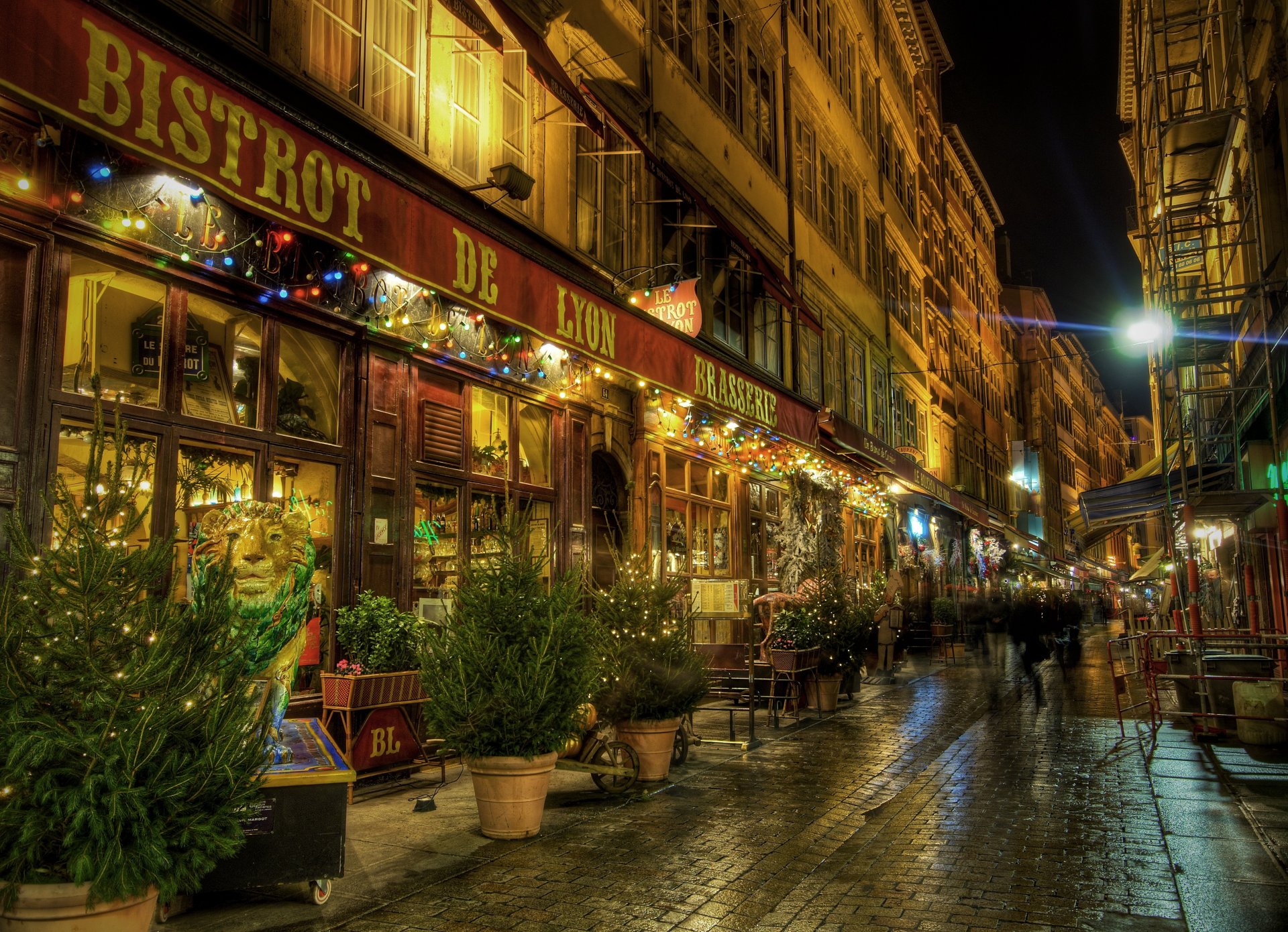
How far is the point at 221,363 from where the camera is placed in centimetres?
830

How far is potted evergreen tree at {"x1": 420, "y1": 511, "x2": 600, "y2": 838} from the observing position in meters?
6.61

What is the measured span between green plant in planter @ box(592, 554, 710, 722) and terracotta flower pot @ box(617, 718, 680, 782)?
0.21ft

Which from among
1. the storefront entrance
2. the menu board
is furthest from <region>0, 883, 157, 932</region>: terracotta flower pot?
the menu board

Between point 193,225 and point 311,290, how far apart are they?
1277 millimetres

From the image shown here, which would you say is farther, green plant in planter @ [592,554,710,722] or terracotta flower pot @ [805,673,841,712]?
terracotta flower pot @ [805,673,841,712]

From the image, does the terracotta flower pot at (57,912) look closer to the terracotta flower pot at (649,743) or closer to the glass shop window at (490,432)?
the terracotta flower pot at (649,743)

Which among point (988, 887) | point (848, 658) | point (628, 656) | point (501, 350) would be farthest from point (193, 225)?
point (848, 658)

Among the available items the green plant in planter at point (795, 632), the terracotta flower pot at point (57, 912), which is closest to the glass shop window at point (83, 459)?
the terracotta flower pot at point (57, 912)

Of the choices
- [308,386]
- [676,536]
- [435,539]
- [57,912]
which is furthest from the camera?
[676,536]

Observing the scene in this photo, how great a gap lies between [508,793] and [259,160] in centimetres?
461

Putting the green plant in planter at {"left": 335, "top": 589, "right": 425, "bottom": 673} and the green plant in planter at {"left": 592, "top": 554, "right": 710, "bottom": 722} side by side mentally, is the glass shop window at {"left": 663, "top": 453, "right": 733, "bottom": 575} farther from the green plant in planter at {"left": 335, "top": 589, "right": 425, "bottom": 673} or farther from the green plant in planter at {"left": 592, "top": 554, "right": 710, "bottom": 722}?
the green plant in planter at {"left": 335, "top": 589, "right": 425, "bottom": 673}

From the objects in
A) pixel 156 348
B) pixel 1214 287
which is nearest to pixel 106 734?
pixel 156 348

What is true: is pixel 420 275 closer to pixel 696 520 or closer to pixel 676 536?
pixel 676 536

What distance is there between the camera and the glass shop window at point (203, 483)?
25.0 feet
